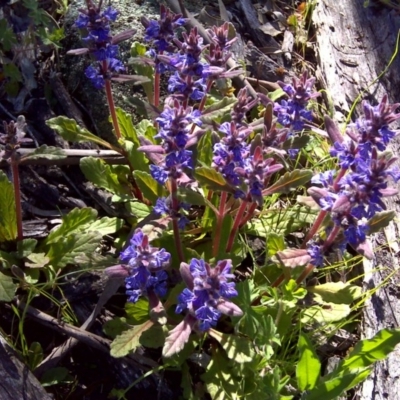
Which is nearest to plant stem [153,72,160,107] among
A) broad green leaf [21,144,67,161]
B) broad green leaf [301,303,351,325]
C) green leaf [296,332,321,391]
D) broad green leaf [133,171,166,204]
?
broad green leaf [133,171,166,204]

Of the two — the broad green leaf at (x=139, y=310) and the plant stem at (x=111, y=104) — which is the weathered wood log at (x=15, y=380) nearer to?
the broad green leaf at (x=139, y=310)

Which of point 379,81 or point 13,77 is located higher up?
point 379,81

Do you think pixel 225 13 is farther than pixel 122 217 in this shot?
Yes

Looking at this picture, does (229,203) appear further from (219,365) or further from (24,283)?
(24,283)

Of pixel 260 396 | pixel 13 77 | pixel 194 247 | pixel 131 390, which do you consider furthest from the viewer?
pixel 13 77

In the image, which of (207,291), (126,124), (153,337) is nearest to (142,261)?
(207,291)

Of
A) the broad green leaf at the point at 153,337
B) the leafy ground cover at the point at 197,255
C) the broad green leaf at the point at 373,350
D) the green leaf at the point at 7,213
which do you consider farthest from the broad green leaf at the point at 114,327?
the broad green leaf at the point at 373,350

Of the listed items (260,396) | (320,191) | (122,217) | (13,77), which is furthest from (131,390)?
(13,77)
